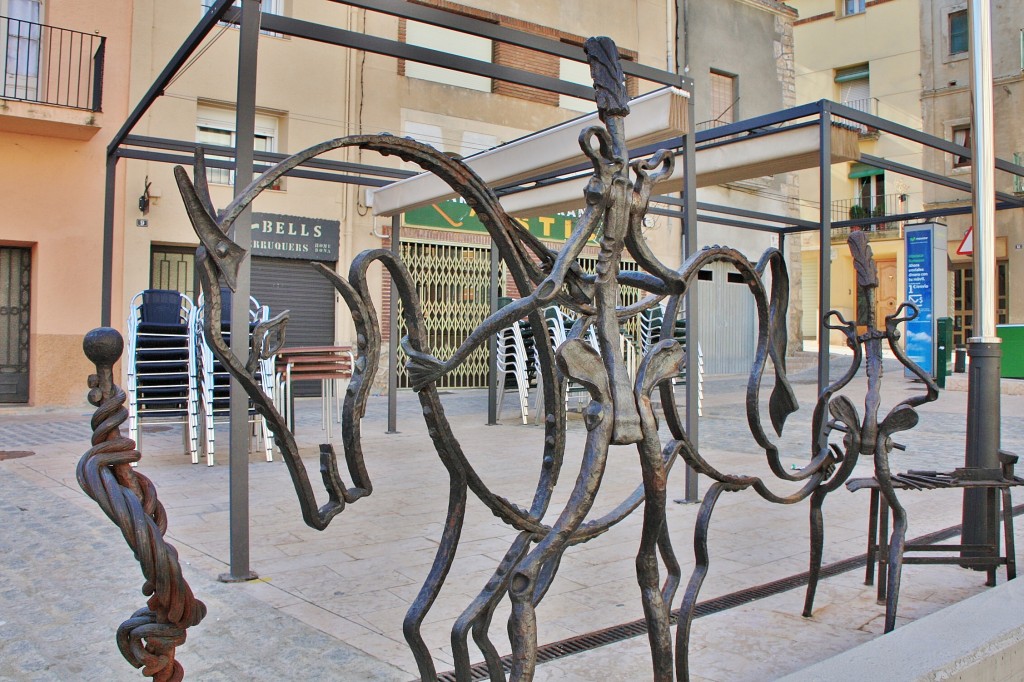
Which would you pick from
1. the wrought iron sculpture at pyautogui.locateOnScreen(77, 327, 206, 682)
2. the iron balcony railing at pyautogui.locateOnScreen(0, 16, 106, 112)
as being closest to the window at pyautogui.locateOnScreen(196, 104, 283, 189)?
the iron balcony railing at pyautogui.locateOnScreen(0, 16, 106, 112)

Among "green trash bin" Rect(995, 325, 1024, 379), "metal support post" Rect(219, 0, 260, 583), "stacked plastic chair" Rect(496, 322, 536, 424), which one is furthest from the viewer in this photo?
"green trash bin" Rect(995, 325, 1024, 379)

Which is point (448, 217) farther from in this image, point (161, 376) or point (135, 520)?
point (135, 520)

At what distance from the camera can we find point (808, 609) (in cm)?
319

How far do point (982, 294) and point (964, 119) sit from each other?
85.6ft

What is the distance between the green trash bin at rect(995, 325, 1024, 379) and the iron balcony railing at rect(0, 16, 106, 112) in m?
14.4

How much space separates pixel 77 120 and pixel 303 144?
3.28 meters

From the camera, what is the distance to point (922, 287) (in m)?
14.7

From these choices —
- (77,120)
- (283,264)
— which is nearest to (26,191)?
(77,120)

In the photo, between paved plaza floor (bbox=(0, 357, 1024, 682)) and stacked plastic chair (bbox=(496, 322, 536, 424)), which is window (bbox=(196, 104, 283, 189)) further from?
paved plaza floor (bbox=(0, 357, 1024, 682))

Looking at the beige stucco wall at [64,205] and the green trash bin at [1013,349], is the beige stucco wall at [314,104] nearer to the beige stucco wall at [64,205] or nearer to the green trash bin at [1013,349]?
the beige stucco wall at [64,205]

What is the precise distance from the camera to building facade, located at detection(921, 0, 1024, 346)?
2361 centimetres

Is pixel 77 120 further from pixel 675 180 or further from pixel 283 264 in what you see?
pixel 675 180

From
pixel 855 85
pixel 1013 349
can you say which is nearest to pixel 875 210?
pixel 855 85

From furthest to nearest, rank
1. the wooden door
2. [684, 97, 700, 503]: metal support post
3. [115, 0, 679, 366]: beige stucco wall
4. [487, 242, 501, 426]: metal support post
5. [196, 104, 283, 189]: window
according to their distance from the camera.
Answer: the wooden door → [196, 104, 283, 189]: window → [115, 0, 679, 366]: beige stucco wall → [487, 242, 501, 426]: metal support post → [684, 97, 700, 503]: metal support post
